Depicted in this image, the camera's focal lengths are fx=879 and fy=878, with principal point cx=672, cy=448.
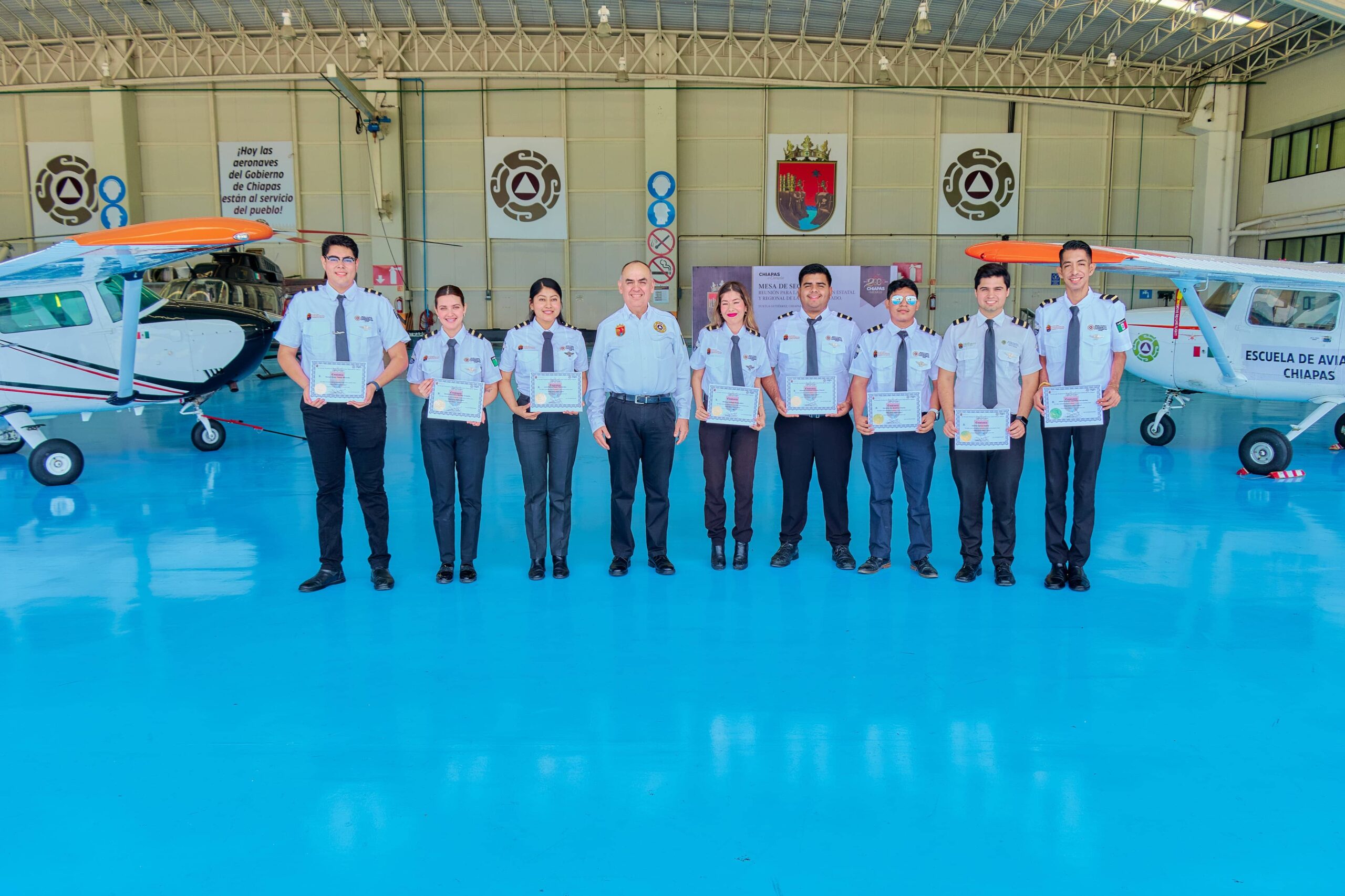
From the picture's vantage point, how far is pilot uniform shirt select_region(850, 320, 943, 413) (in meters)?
4.61

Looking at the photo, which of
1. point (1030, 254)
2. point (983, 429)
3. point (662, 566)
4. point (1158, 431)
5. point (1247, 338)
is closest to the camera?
point (983, 429)

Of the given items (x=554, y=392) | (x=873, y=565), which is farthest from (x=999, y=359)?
(x=554, y=392)

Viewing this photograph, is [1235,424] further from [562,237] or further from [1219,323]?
[562,237]

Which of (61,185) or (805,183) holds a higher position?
(805,183)

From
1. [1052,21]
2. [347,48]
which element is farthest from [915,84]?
[347,48]

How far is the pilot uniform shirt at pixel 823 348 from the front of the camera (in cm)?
474

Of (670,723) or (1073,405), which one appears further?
(1073,405)

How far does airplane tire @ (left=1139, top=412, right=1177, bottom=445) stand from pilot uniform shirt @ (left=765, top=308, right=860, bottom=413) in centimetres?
569

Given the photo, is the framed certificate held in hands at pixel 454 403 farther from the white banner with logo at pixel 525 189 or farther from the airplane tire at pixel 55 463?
the white banner with logo at pixel 525 189

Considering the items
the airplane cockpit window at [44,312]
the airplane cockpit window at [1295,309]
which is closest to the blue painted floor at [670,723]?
the airplane cockpit window at [44,312]

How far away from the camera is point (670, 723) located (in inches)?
122

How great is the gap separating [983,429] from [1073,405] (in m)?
0.46

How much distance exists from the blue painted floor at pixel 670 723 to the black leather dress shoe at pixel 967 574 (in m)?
0.07

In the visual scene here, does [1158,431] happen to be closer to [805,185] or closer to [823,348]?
[823,348]
